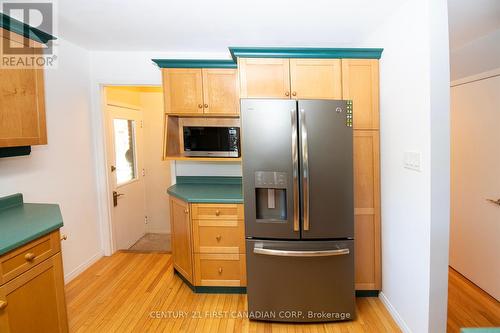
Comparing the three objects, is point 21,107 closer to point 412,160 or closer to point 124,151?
point 124,151

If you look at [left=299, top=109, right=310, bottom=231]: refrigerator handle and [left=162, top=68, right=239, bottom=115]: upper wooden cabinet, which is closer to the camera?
[left=299, top=109, right=310, bottom=231]: refrigerator handle

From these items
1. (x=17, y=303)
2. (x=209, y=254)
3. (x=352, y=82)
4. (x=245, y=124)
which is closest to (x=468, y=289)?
(x=352, y=82)

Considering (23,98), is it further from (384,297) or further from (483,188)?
(483,188)

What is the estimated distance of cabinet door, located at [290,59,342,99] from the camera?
7.57 feet

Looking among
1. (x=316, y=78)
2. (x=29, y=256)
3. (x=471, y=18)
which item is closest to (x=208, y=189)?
(x=316, y=78)

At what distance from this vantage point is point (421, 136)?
5.76 ft

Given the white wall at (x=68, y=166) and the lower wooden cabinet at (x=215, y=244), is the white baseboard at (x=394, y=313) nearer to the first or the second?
the lower wooden cabinet at (x=215, y=244)

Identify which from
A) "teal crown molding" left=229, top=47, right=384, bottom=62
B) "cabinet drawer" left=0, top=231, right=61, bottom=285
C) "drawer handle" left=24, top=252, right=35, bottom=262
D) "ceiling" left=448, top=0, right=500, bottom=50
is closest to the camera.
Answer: "cabinet drawer" left=0, top=231, right=61, bottom=285

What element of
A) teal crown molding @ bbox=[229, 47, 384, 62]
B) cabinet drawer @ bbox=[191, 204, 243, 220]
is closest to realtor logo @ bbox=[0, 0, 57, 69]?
teal crown molding @ bbox=[229, 47, 384, 62]

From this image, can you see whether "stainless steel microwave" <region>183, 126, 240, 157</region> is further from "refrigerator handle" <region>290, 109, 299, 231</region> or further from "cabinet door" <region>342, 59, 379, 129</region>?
"cabinet door" <region>342, 59, 379, 129</region>

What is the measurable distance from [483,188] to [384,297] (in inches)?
54.6

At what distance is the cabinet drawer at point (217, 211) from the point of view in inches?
96.3

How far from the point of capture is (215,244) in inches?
97.6

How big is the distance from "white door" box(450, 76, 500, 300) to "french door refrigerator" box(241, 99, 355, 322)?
1.46 metres
